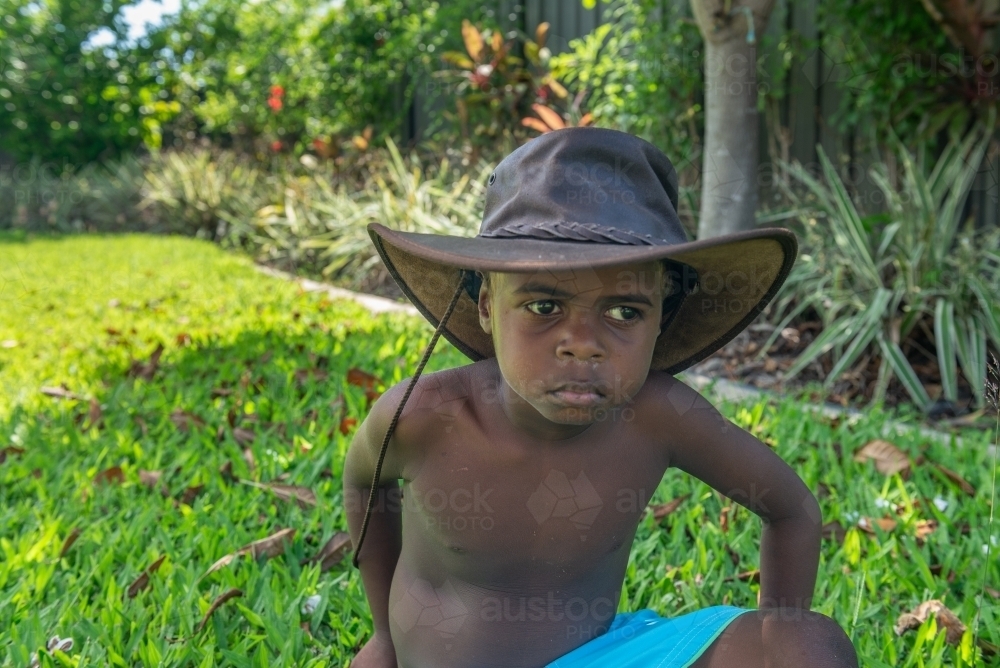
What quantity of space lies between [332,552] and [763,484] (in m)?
1.18

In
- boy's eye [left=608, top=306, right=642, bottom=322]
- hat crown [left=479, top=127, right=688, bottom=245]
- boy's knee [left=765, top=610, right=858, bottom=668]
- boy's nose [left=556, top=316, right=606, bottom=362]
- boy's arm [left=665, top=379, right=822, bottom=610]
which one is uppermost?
hat crown [left=479, top=127, right=688, bottom=245]

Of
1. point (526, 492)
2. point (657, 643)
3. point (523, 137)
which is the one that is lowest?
point (657, 643)

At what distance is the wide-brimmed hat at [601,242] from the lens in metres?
1.17

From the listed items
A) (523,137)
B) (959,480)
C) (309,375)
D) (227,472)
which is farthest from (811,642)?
(523,137)

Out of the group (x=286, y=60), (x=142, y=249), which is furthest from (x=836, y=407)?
(x=286, y=60)

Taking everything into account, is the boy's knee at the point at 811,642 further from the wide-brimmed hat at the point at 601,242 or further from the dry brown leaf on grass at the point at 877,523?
the dry brown leaf on grass at the point at 877,523

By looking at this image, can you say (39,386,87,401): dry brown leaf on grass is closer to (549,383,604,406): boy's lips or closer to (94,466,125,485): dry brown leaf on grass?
(94,466,125,485): dry brown leaf on grass

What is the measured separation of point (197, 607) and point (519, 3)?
7.64 meters

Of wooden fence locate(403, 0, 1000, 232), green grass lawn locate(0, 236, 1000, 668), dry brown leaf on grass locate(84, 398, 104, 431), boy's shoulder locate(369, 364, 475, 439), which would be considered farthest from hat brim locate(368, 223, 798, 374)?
wooden fence locate(403, 0, 1000, 232)

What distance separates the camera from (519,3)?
28.2 feet

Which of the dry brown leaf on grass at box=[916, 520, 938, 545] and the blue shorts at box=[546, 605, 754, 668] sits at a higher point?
the blue shorts at box=[546, 605, 754, 668]

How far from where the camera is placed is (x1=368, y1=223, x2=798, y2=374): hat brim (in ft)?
3.72

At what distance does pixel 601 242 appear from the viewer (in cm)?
121

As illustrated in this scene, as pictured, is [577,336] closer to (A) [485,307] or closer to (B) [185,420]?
(A) [485,307]
